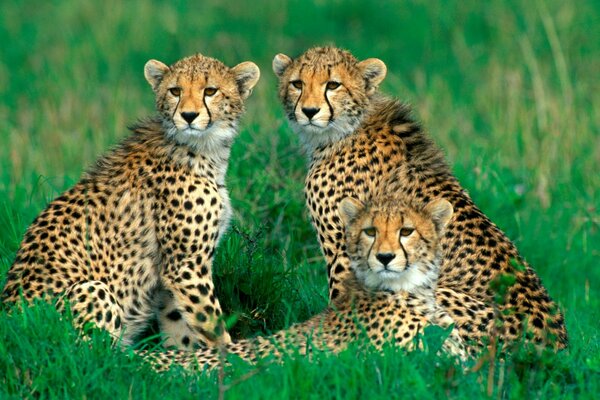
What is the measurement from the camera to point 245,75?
5438mm

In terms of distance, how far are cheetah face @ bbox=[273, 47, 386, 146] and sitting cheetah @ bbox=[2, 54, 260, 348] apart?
0.21 metres

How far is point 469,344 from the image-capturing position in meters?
4.73

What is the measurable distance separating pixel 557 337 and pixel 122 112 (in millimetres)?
5543

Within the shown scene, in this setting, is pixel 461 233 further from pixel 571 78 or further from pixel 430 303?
pixel 571 78

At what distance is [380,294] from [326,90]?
1.16 metres

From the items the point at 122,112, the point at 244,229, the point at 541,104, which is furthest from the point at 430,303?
the point at 122,112

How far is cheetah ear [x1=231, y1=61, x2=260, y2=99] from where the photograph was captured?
539 cm

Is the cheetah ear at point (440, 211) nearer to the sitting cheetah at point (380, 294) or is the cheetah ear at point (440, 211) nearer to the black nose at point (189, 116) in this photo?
the sitting cheetah at point (380, 294)

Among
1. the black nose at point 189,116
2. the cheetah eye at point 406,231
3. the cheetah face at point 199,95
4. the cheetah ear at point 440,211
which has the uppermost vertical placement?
the cheetah face at point 199,95

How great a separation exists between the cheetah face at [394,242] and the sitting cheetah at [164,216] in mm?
716

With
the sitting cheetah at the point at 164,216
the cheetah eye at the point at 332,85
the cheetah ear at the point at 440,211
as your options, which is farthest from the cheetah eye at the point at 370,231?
the cheetah eye at the point at 332,85

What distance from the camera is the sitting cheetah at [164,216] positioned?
504 cm

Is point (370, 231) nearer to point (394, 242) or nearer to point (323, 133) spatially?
point (394, 242)

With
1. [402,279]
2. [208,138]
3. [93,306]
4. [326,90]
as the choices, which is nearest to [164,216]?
[208,138]
